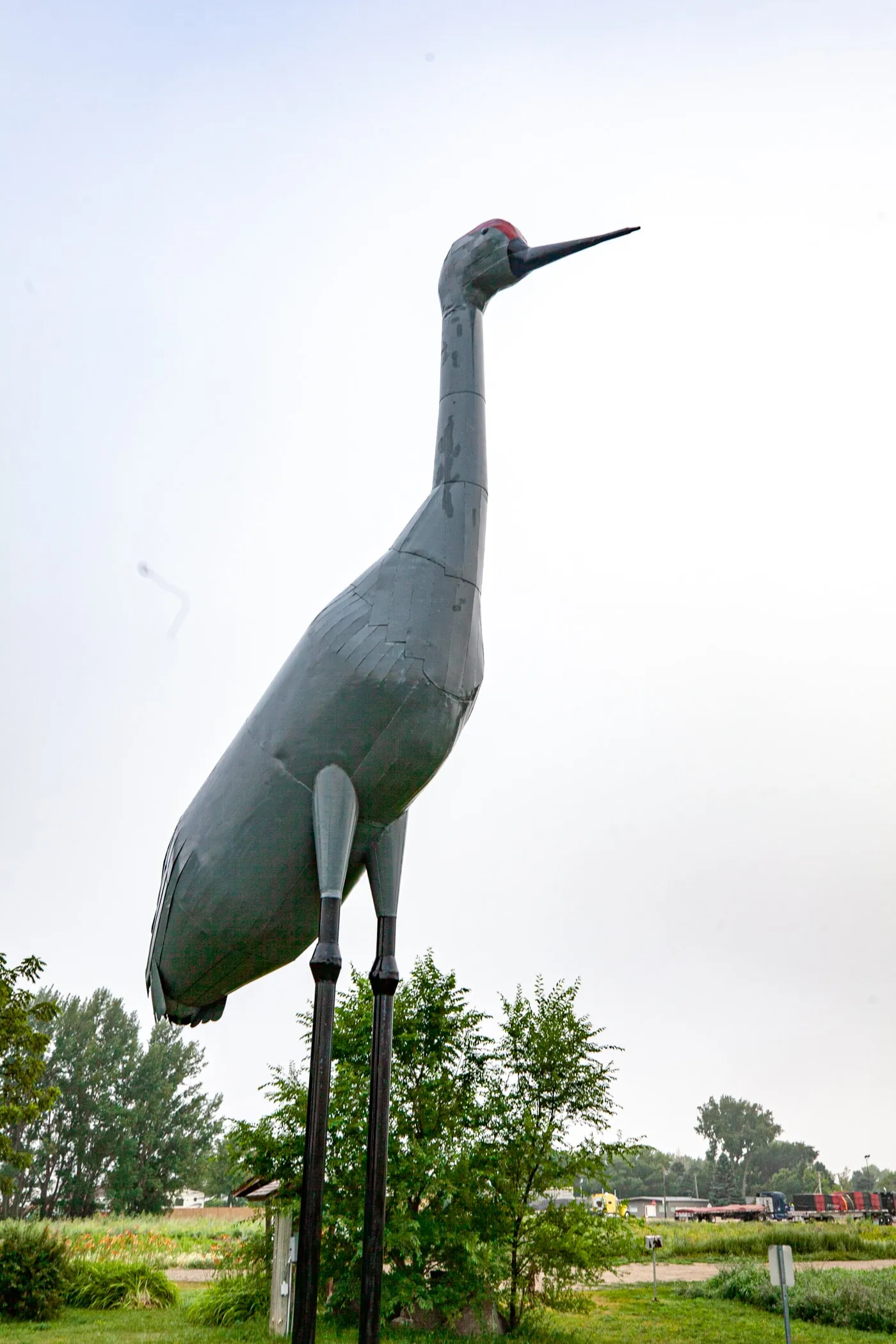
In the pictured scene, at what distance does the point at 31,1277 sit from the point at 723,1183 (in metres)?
83.1

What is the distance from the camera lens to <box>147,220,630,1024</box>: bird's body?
6.14 meters

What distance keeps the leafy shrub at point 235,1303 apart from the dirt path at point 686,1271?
32.2 feet

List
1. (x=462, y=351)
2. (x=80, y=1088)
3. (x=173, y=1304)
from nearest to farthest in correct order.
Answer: (x=462, y=351), (x=173, y=1304), (x=80, y=1088)

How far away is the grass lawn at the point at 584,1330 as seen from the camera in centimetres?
1372

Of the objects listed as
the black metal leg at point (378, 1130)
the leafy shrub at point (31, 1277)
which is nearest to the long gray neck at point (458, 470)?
the black metal leg at point (378, 1130)

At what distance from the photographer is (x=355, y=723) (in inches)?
241

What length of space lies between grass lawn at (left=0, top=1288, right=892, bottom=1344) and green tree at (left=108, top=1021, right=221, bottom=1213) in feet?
108

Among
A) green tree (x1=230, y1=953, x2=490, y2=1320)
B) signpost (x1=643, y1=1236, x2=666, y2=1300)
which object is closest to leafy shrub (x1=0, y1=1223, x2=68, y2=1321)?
green tree (x1=230, y1=953, x2=490, y2=1320)

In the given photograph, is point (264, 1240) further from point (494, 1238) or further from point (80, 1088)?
point (80, 1088)

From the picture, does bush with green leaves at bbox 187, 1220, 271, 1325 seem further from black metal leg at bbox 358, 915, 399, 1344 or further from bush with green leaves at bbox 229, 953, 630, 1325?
black metal leg at bbox 358, 915, 399, 1344

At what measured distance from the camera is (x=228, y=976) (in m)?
7.00

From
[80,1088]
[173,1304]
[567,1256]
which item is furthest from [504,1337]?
[80,1088]

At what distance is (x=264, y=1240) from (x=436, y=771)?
1312cm

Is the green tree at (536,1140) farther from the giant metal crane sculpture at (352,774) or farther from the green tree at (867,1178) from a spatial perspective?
the green tree at (867,1178)
